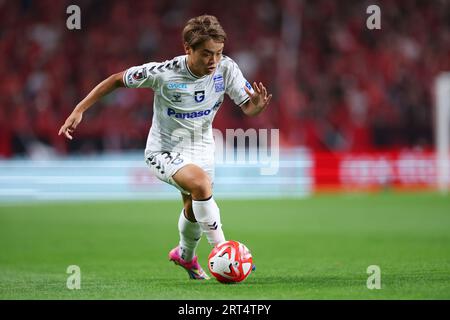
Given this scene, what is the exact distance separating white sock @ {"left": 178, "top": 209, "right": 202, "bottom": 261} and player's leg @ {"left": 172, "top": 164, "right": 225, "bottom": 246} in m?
0.51

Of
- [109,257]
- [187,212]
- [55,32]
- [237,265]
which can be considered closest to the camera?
[237,265]

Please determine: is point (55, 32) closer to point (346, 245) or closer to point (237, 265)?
point (346, 245)

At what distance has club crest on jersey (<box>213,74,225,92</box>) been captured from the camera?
7.22 metres

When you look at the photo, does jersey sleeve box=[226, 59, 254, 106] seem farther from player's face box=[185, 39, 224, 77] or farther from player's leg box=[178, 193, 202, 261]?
player's leg box=[178, 193, 202, 261]

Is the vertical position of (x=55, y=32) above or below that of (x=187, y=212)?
above

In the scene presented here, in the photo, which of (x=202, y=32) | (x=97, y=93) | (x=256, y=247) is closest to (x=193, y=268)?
→ (x=97, y=93)

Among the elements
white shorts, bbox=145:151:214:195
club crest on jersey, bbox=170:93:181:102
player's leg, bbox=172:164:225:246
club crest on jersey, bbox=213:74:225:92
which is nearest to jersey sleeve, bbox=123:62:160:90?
club crest on jersey, bbox=170:93:181:102

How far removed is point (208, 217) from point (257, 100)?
1.10 meters

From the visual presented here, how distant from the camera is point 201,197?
6789 millimetres

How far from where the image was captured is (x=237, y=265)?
6656 mm

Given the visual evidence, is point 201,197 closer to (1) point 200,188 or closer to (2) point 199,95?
(1) point 200,188
